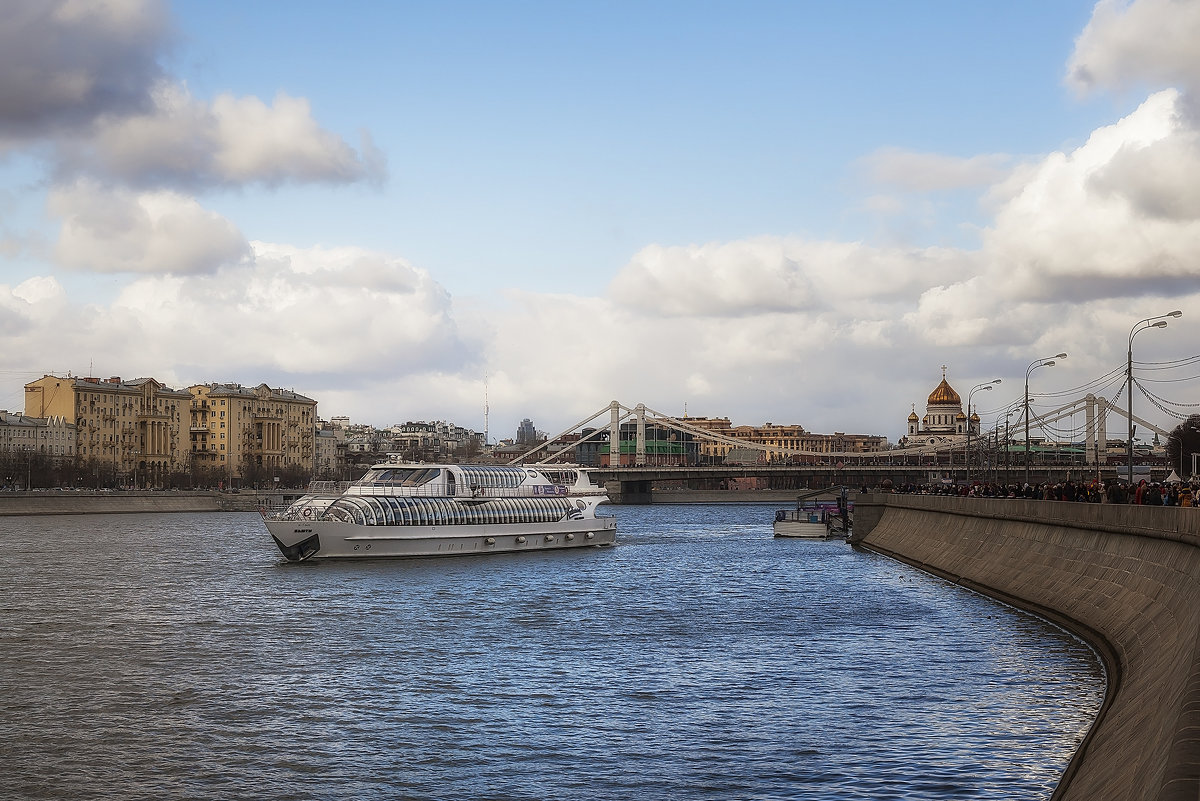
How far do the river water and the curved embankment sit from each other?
35.1 inches

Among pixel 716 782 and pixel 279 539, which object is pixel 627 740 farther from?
pixel 279 539

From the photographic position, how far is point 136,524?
113 m

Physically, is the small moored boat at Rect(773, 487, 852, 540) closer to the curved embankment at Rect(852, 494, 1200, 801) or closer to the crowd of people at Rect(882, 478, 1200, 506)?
the crowd of people at Rect(882, 478, 1200, 506)

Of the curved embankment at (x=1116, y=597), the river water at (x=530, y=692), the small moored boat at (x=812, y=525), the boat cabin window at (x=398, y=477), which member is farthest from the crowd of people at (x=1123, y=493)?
the small moored boat at (x=812, y=525)

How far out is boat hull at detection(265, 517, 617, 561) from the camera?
200ft

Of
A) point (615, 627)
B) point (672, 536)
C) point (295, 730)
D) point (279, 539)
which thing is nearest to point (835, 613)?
point (615, 627)

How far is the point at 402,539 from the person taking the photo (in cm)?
6431

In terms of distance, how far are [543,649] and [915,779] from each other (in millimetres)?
15437

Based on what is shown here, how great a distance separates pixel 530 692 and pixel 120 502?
121691mm

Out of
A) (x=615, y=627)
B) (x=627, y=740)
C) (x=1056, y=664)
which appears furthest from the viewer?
(x=615, y=627)

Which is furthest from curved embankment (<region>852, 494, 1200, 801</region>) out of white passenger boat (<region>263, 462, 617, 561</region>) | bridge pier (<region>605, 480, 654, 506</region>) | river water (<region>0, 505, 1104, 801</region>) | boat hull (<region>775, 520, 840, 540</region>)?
bridge pier (<region>605, 480, 654, 506</region>)

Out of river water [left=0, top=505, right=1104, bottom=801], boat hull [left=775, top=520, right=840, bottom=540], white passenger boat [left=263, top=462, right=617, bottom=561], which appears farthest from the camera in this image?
boat hull [left=775, top=520, right=840, bottom=540]

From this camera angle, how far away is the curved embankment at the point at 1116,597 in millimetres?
14695

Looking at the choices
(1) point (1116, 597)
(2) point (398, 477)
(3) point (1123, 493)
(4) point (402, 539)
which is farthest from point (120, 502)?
(1) point (1116, 597)
